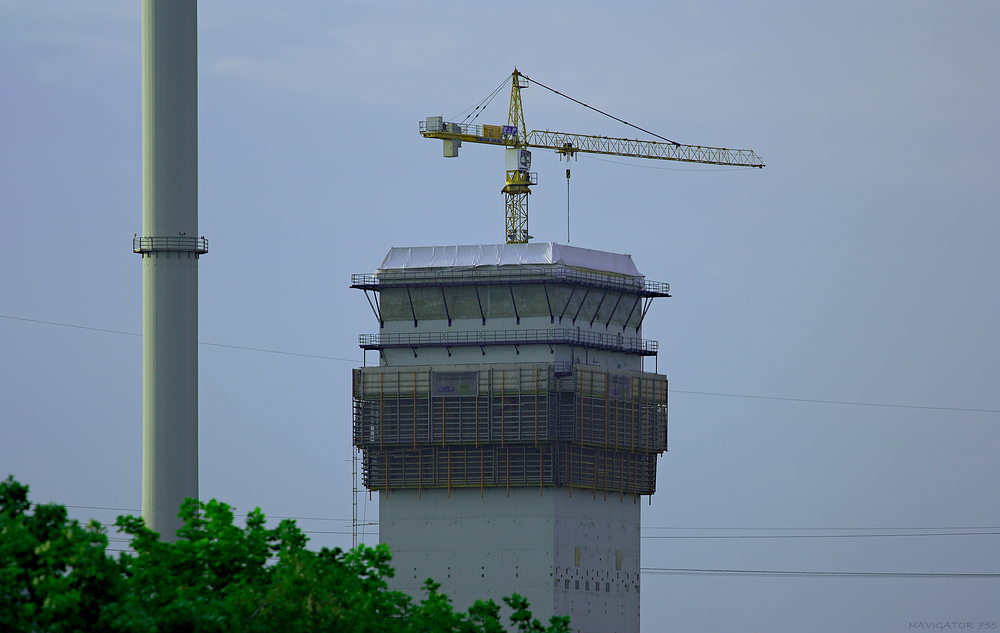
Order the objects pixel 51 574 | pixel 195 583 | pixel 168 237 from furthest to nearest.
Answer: pixel 168 237 → pixel 195 583 → pixel 51 574

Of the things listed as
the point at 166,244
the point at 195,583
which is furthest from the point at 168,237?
the point at 195,583

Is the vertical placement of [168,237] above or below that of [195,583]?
above

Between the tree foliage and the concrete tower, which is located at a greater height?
the concrete tower

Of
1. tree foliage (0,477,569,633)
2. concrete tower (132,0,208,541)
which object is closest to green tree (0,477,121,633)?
tree foliage (0,477,569,633)

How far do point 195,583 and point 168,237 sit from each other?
99367 millimetres

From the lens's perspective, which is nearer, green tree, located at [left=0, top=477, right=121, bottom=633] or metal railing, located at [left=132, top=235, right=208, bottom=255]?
green tree, located at [left=0, top=477, right=121, bottom=633]

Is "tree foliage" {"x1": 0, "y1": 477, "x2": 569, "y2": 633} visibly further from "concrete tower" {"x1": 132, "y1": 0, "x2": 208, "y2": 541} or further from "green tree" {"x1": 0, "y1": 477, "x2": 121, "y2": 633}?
"concrete tower" {"x1": 132, "y1": 0, "x2": 208, "y2": 541}

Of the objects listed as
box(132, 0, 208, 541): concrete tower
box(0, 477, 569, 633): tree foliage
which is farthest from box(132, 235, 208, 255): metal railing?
box(0, 477, 569, 633): tree foliage

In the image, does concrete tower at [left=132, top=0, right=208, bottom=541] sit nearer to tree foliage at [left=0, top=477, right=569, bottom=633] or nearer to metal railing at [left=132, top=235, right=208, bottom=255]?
metal railing at [left=132, top=235, right=208, bottom=255]

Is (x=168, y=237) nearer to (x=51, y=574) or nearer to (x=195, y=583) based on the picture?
(x=195, y=583)

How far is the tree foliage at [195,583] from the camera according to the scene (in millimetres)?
84062

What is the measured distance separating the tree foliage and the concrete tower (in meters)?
81.2

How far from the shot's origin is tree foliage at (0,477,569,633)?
84062mm

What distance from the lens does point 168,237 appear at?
641 ft
